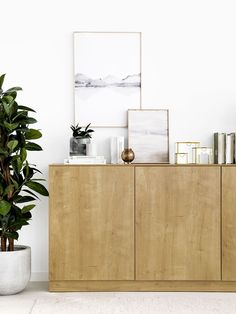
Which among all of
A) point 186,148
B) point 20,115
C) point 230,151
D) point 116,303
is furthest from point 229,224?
point 20,115

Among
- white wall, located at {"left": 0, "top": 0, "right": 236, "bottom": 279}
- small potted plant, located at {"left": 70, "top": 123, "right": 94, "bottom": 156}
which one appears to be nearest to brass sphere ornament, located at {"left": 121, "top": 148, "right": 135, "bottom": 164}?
small potted plant, located at {"left": 70, "top": 123, "right": 94, "bottom": 156}

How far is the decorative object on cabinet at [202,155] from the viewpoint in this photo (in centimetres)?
465

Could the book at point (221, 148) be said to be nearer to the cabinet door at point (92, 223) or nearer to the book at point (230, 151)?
the book at point (230, 151)

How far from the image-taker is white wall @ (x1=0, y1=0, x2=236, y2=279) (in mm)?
4844

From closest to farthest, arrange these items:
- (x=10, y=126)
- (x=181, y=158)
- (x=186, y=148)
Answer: (x=10, y=126)
(x=181, y=158)
(x=186, y=148)

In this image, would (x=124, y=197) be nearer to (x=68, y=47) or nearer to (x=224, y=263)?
(x=224, y=263)

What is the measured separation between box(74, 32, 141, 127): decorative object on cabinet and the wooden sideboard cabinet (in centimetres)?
70

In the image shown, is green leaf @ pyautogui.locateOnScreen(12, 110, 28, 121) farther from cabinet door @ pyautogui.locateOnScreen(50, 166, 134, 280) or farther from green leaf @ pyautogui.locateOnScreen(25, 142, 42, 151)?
cabinet door @ pyautogui.locateOnScreen(50, 166, 134, 280)

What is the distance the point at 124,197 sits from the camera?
442 centimetres

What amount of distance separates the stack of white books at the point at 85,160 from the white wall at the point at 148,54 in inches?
13.3

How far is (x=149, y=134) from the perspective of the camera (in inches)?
190

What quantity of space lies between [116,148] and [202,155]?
68 cm

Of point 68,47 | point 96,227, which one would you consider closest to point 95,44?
point 68,47

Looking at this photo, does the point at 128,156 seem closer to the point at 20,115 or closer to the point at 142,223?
the point at 142,223
